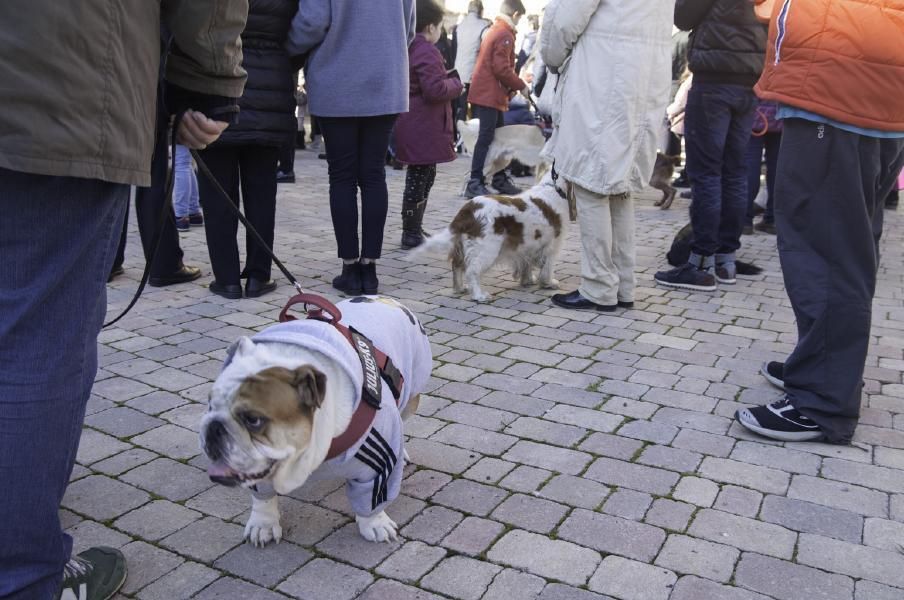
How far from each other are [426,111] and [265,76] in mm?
2226

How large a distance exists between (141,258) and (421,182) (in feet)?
8.06

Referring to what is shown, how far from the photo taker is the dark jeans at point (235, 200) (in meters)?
5.22

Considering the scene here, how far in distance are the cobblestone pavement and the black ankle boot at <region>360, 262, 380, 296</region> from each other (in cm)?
75

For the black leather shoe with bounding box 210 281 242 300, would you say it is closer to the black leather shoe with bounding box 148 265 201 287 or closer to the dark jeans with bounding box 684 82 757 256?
the black leather shoe with bounding box 148 265 201 287

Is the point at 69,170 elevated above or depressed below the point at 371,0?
below

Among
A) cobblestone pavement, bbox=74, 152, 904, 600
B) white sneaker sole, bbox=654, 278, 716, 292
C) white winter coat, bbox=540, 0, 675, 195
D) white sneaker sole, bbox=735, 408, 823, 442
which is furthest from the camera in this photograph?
white sneaker sole, bbox=654, 278, 716, 292

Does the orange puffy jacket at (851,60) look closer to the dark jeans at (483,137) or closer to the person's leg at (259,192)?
the person's leg at (259,192)

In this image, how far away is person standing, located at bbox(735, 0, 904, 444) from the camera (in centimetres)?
326

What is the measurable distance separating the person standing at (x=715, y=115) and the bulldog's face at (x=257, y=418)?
4.52 m

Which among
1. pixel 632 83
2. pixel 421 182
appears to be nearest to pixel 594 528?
pixel 632 83

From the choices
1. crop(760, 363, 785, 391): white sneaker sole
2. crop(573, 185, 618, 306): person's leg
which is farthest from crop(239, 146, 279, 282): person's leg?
crop(760, 363, 785, 391): white sneaker sole

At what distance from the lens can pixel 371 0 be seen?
5211 millimetres

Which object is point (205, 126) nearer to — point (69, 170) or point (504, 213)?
point (69, 170)

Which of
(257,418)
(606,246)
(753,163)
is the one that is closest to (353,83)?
(606,246)
